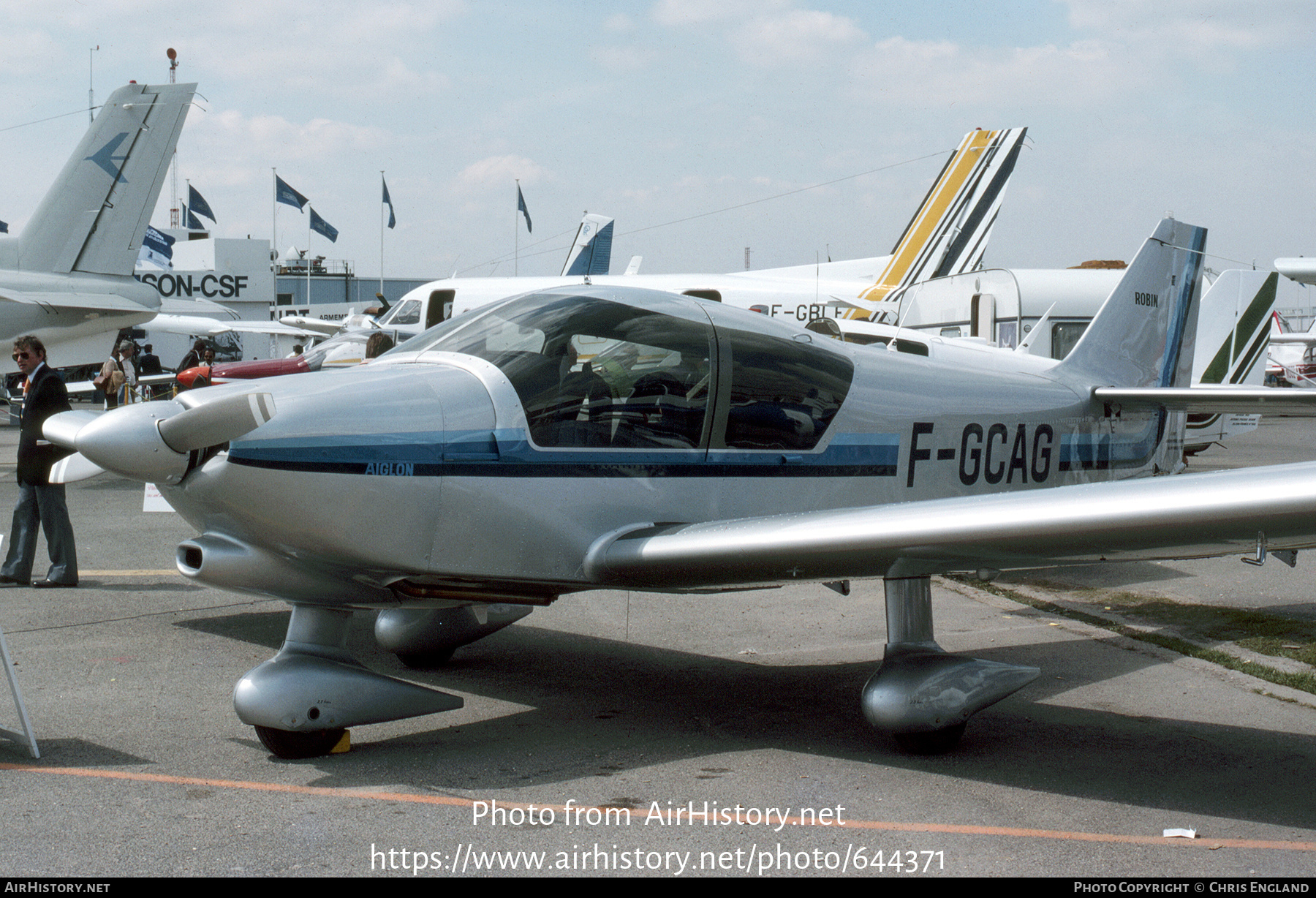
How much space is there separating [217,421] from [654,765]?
2042 mm

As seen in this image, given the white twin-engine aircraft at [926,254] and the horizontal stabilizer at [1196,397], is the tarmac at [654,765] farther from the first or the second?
the white twin-engine aircraft at [926,254]

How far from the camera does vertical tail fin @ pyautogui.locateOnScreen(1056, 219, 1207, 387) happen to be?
7172 mm

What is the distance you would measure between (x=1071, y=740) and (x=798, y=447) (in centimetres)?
Answer: 168

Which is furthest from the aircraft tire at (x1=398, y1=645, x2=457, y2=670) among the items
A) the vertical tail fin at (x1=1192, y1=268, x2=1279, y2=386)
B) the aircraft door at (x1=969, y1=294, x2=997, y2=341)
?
the aircraft door at (x1=969, y1=294, x2=997, y2=341)

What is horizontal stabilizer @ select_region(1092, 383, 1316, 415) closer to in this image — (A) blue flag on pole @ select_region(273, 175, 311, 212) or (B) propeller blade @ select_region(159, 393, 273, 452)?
(B) propeller blade @ select_region(159, 393, 273, 452)

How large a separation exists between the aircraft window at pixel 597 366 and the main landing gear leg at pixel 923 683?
1.18 metres

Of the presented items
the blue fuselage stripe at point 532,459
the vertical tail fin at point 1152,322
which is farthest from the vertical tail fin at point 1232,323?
the blue fuselage stripe at point 532,459

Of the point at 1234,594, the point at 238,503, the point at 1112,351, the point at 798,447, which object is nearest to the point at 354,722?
the point at 238,503

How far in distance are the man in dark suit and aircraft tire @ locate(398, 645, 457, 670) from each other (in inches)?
131

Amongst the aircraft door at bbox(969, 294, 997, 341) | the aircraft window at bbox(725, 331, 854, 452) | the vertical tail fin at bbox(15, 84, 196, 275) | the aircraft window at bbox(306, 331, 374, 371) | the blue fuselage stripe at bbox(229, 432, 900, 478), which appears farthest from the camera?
the vertical tail fin at bbox(15, 84, 196, 275)

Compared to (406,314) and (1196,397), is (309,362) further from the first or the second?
(1196,397)

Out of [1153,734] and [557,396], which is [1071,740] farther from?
[557,396]

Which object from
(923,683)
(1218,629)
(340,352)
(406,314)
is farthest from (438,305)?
(923,683)
